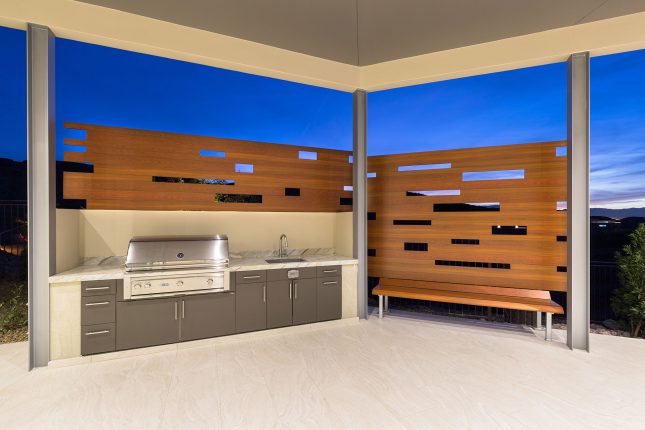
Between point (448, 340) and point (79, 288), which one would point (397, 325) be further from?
point (79, 288)

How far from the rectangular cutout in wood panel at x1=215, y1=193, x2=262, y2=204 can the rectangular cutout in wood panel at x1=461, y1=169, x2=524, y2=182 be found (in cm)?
269

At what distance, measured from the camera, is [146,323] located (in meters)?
2.95

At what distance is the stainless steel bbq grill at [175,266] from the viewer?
292cm

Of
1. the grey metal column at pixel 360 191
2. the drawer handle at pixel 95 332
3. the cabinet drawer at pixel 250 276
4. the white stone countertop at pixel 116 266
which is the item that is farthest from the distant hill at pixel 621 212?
the drawer handle at pixel 95 332

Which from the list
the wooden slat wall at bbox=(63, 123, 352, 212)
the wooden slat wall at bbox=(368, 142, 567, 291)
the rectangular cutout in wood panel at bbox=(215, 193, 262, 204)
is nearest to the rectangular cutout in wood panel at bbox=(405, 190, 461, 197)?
the wooden slat wall at bbox=(368, 142, 567, 291)

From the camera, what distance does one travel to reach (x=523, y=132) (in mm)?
5891

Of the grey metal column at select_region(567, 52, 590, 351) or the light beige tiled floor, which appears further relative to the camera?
the grey metal column at select_region(567, 52, 590, 351)

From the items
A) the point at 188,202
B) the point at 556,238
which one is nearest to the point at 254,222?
the point at 188,202

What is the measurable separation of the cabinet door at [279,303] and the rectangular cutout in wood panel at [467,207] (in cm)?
223

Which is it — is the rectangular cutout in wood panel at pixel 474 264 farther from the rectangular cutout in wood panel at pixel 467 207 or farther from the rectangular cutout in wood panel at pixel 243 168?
the rectangular cutout in wood panel at pixel 243 168

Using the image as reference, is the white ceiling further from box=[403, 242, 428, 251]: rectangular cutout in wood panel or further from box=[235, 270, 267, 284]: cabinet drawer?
box=[235, 270, 267, 284]: cabinet drawer

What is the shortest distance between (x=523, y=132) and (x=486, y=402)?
546cm

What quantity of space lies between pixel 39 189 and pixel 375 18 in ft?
11.4

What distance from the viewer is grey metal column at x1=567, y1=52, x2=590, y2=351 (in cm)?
304
